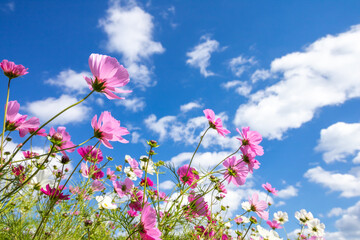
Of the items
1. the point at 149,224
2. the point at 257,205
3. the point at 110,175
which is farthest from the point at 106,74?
the point at 257,205

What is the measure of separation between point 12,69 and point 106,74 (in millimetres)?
411

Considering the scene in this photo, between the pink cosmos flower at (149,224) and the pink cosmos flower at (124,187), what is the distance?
761mm

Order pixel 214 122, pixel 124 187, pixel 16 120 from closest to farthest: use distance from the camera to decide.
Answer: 1. pixel 16 120
2. pixel 214 122
3. pixel 124 187

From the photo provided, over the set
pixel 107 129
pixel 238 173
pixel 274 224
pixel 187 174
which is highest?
pixel 274 224

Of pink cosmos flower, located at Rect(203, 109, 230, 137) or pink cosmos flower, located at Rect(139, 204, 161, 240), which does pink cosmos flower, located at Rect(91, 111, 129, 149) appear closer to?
pink cosmos flower, located at Rect(139, 204, 161, 240)

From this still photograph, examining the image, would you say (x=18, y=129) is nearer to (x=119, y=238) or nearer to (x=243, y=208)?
(x=243, y=208)

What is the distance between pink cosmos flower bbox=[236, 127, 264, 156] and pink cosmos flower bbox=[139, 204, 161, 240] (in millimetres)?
788

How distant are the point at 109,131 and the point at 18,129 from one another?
31cm

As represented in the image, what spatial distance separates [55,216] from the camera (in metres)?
1.58

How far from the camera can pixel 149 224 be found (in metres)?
0.82

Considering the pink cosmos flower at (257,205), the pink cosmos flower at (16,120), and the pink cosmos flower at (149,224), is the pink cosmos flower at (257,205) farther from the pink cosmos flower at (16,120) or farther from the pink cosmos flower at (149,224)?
the pink cosmos flower at (16,120)

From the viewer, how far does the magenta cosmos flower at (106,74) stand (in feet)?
2.49

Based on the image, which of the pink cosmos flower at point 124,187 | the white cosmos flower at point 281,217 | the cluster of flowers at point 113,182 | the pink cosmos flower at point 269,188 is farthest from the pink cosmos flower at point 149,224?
the white cosmos flower at point 281,217

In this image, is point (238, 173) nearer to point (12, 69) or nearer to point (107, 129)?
point (107, 129)
